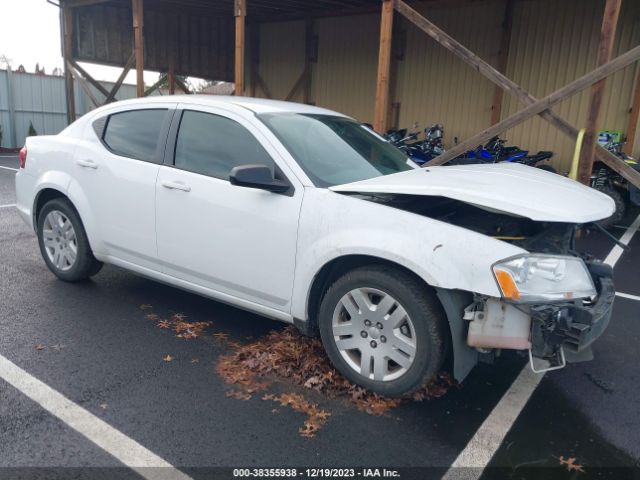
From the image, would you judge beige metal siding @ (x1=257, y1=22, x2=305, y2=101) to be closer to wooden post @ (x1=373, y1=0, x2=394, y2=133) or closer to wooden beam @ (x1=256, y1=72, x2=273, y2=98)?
wooden beam @ (x1=256, y1=72, x2=273, y2=98)

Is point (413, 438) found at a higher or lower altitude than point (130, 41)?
lower

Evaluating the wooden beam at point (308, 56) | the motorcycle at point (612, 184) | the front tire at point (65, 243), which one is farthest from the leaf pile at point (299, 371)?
the wooden beam at point (308, 56)

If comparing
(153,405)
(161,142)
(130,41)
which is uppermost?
(130,41)

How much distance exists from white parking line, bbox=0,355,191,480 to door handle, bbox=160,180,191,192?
154 centimetres

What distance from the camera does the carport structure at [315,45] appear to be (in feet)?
32.5

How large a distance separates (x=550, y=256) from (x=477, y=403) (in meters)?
1.03

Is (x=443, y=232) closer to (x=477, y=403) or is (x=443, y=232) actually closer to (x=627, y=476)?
(x=477, y=403)

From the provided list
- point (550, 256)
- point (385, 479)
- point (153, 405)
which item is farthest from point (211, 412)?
point (550, 256)

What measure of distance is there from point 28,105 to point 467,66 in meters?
15.3

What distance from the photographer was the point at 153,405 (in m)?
3.15

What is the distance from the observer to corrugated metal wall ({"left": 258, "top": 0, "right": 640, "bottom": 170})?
33.2 feet

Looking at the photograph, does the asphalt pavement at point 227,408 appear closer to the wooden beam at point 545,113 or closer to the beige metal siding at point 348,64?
the wooden beam at point 545,113

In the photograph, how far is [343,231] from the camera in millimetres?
3258

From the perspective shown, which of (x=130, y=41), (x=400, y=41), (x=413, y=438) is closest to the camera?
(x=413, y=438)
